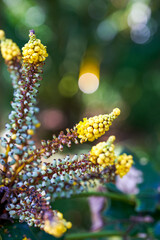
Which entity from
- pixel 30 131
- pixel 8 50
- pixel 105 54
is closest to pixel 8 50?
pixel 8 50

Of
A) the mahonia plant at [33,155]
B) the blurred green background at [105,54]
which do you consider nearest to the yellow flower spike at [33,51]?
the mahonia plant at [33,155]

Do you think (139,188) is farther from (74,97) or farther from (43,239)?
(74,97)

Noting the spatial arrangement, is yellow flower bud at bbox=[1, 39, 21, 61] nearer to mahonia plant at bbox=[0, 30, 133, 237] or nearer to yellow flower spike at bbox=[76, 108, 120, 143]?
mahonia plant at bbox=[0, 30, 133, 237]

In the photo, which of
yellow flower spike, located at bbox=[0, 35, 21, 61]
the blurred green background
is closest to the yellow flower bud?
yellow flower spike, located at bbox=[0, 35, 21, 61]

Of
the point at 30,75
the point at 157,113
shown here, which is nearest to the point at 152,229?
the point at 30,75

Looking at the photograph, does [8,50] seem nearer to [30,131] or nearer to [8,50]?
[8,50]

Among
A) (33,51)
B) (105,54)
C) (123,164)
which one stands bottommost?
(123,164)

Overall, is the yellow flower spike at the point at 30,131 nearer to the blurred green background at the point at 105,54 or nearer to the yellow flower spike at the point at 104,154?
the yellow flower spike at the point at 104,154
